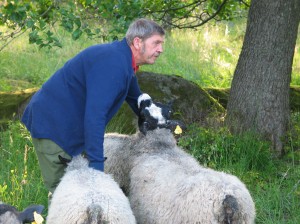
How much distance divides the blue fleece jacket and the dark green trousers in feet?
0.18

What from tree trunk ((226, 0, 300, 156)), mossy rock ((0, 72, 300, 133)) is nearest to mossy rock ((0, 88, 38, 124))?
mossy rock ((0, 72, 300, 133))

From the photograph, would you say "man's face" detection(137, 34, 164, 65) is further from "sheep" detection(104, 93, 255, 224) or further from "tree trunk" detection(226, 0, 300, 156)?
"tree trunk" detection(226, 0, 300, 156)

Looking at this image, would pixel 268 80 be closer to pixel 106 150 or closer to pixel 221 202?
pixel 106 150

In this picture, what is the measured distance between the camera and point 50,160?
414cm

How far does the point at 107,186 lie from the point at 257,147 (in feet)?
9.27

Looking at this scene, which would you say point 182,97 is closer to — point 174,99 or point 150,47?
point 174,99

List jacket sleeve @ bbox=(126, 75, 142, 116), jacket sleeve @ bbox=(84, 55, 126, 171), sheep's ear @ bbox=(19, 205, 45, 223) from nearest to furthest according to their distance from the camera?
sheep's ear @ bbox=(19, 205, 45, 223) → jacket sleeve @ bbox=(84, 55, 126, 171) → jacket sleeve @ bbox=(126, 75, 142, 116)

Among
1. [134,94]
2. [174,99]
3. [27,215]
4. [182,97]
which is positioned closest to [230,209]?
[27,215]

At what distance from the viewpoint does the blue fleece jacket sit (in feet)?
12.2

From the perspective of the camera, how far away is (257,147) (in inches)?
235

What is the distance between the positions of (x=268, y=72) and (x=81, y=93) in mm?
3169

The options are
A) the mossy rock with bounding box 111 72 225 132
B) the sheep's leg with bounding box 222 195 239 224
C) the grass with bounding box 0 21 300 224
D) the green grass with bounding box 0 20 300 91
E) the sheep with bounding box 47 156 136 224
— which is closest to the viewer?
the sheep with bounding box 47 156 136 224

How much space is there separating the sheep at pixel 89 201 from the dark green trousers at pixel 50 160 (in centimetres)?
36

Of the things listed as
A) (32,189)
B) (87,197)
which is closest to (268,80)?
(32,189)
